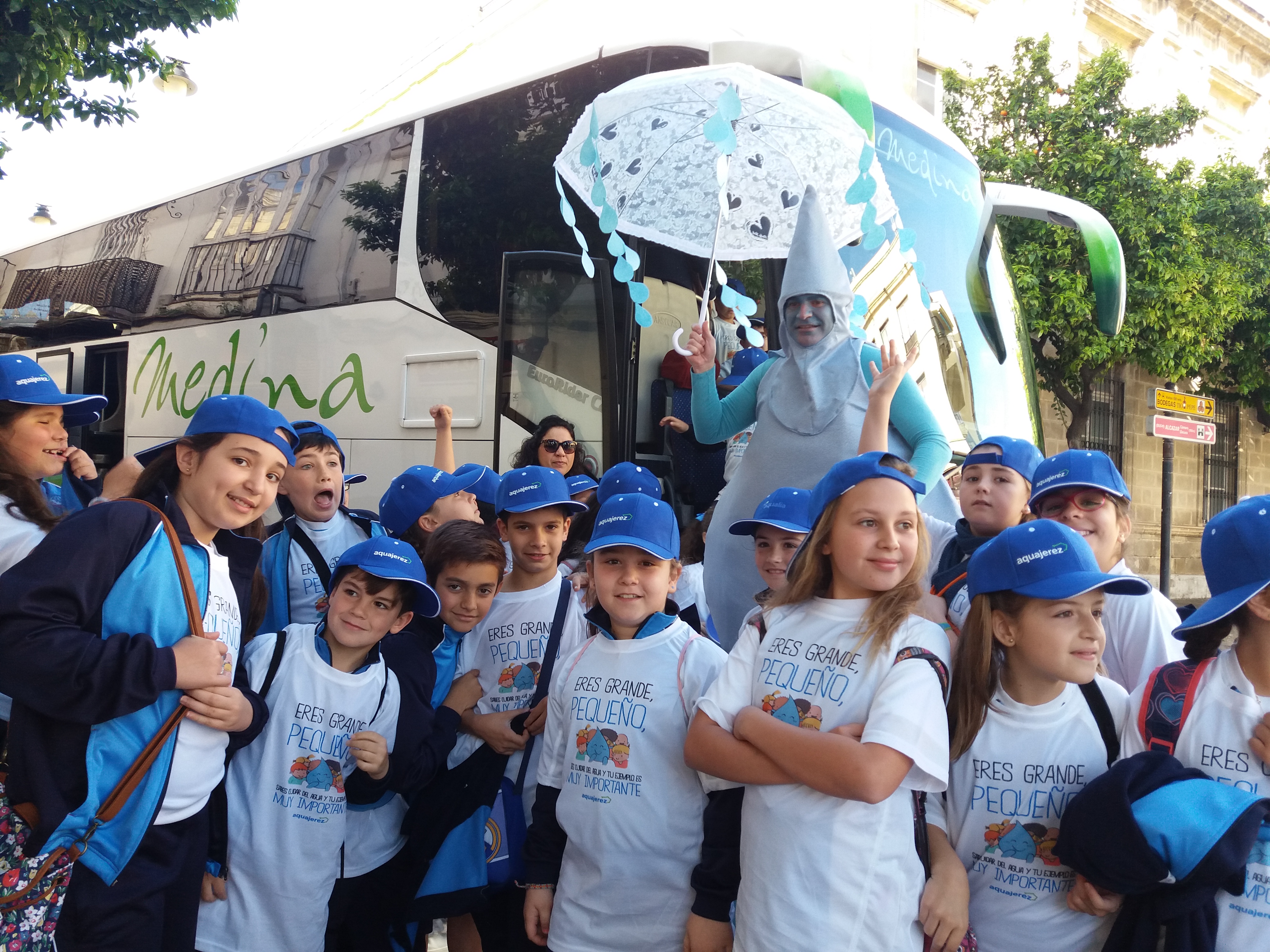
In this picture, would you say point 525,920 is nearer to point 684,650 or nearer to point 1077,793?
point 684,650

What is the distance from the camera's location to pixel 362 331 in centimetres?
644

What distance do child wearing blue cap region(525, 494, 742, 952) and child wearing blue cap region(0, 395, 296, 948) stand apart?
0.78 m

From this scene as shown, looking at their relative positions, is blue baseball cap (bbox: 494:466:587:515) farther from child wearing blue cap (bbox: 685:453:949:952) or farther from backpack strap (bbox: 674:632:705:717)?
child wearing blue cap (bbox: 685:453:949:952)

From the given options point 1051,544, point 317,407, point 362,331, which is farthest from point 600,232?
point 1051,544

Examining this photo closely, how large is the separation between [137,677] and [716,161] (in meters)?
2.92

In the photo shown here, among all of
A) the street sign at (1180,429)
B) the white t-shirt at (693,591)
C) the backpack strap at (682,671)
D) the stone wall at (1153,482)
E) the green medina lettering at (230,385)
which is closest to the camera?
the backpack strap at (682,671)

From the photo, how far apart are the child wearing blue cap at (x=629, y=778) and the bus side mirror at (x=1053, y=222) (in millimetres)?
3070

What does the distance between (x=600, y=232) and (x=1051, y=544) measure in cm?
354

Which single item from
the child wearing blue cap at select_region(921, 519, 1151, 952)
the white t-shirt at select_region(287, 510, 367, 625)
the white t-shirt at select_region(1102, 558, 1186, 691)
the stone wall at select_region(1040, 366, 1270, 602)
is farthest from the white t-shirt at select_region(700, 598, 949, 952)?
the stone wall at select_region(1040, 366, 1270, 602)

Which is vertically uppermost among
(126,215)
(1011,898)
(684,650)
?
(126,215)

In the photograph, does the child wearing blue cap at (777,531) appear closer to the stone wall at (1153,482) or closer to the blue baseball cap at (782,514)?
the blue baseball cap at (782,514)

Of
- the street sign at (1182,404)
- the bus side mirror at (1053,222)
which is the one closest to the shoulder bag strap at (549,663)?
the bus side mirror at (1053,222)

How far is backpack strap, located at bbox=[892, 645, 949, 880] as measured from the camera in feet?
6.56

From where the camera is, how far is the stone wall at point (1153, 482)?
16531mm
